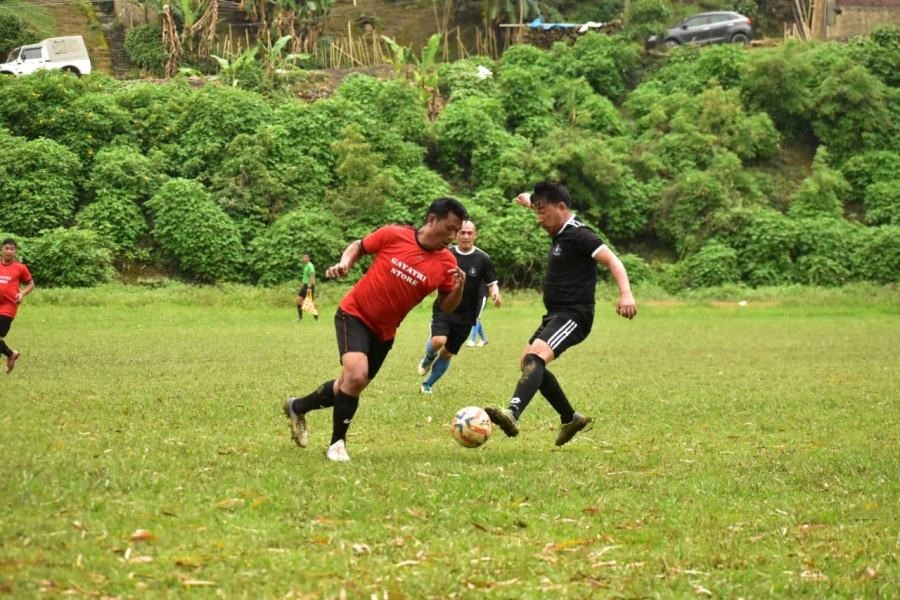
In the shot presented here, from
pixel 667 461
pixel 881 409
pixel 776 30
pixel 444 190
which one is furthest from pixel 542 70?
pixel 667 461

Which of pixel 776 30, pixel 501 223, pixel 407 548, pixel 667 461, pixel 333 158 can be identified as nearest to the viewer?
pixel 407 548

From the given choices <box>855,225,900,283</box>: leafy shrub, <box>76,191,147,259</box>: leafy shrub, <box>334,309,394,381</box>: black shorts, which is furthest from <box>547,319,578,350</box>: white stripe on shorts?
<box>855,225,900,283</box>: leafy shrub

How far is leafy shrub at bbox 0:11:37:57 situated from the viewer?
158 feet

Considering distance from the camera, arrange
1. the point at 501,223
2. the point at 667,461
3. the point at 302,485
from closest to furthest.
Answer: the point at 302,485
the point at 667,461
the point at 501,223

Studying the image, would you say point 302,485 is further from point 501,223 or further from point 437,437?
point 501,223

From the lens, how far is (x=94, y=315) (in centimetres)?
3000

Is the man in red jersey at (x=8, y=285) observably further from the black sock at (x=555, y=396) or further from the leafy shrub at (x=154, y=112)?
the leafy shrub at (x=154, y=112)

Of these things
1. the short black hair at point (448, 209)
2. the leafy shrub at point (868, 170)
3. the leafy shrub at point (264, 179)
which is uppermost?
the short black hair at point (448, 209)

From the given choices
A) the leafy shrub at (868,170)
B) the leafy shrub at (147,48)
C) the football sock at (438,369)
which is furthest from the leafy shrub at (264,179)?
the football sock at (438,369)

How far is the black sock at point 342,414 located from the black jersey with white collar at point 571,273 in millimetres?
2042

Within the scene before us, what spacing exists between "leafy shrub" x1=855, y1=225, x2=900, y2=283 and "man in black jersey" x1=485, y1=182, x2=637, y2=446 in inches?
1184

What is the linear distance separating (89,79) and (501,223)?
15120 mm

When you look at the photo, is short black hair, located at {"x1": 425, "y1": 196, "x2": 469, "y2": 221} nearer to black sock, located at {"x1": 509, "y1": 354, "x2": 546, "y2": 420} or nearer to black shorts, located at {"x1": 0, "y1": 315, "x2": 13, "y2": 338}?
black sock, located at {"x1": 509, "y1": 354, "x2": 546, "y2": 420}

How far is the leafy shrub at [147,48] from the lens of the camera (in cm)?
4753
